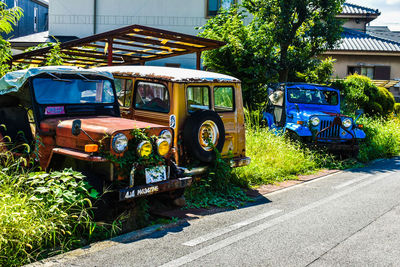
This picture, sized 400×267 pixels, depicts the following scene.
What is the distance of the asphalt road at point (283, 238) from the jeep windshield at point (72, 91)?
7.99 feet

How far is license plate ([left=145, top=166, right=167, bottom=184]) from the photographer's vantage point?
5.54 metres

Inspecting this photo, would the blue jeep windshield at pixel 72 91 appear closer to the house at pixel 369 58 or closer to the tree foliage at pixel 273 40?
the tree foliage at pixel 273 40

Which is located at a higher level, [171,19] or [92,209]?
[171,19]

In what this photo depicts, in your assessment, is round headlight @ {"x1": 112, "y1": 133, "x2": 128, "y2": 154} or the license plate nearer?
round headlight @ {"x1": 112, "y1": 133, "x2": 128, "y2": 154}

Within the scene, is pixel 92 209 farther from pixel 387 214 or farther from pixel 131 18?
pixel 131 18

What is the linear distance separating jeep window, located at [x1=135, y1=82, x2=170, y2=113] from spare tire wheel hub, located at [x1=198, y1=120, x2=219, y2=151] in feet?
2.32

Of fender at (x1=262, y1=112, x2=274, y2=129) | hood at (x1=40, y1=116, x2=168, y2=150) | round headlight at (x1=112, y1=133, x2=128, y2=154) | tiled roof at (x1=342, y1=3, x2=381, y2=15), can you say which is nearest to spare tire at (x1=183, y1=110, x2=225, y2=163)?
hood at (x1=40, y1=116, x2=168, y2=150)

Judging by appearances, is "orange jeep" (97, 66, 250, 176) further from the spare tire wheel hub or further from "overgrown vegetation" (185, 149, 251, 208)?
"overgrown vegetation" (185, 149, 251, 208)

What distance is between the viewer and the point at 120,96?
7.74 metres

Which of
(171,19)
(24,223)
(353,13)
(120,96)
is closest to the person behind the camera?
(24,223)

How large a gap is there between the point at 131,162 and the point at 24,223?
1.46 m

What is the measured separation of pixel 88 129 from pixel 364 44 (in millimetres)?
23470

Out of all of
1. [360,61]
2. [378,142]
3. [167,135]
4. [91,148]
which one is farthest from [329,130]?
[360,61]

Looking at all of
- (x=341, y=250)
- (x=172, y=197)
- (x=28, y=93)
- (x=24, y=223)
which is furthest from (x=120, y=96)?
(x=341, y=250)
